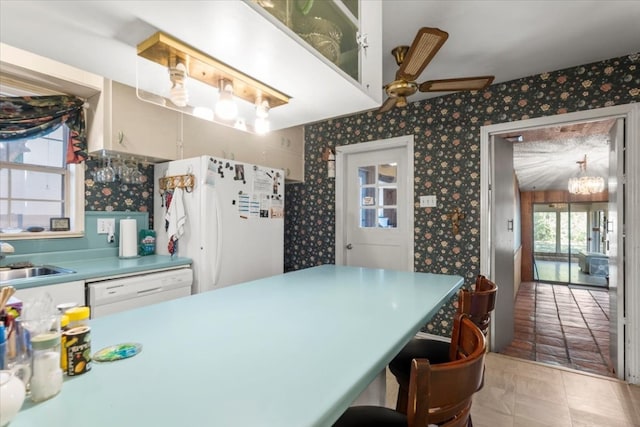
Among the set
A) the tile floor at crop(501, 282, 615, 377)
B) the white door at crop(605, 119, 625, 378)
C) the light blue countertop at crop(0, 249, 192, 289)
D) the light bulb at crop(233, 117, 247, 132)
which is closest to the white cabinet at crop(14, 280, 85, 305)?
the light blue countertop at crop(0, 249, 192, 289)

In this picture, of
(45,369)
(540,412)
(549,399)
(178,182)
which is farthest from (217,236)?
(549,399)

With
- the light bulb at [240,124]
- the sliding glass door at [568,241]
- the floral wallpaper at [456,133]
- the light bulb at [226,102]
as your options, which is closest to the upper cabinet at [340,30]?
the light bulb at [226,102]

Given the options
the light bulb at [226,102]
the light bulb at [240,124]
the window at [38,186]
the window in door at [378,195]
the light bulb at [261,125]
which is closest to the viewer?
the light bulb at [226,102]

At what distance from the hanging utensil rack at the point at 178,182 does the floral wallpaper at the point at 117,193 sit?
193 millimetres

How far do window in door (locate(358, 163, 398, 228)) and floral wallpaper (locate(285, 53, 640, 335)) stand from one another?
323mm

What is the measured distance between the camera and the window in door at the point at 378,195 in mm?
3582

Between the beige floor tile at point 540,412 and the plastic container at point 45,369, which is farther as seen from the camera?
the beige floor tile at point 540,412

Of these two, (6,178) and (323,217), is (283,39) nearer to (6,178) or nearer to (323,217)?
(6,178)

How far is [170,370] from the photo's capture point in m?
0.75

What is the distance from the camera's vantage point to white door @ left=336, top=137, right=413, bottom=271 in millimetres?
3471

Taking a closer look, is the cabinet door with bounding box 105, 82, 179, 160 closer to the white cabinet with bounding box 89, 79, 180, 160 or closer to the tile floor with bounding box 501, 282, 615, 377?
the white cabinet with bounding box 89, 79, 180, 160

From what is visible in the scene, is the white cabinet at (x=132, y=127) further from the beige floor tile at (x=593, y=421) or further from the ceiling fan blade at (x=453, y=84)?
the beige floor tile at (x=593, y=421)

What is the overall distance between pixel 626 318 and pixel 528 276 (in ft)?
18.1

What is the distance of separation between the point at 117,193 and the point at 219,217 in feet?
3.26
